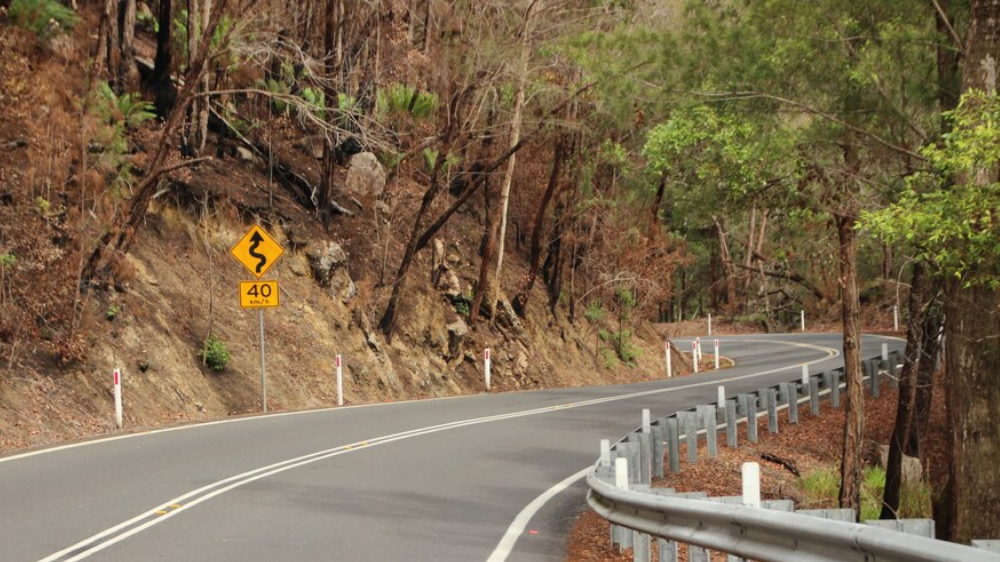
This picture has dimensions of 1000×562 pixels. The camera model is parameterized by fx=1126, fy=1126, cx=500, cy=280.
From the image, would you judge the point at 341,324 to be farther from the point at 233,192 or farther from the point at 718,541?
the point at 718,541

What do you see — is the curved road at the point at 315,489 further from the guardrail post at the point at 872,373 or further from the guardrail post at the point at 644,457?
the guardrail post at the point at 872,373

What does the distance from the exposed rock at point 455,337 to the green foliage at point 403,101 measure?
6.50 metres

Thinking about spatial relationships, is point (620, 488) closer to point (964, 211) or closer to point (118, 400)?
point (964, 211)

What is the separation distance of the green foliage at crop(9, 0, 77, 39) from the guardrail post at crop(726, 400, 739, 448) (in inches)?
571

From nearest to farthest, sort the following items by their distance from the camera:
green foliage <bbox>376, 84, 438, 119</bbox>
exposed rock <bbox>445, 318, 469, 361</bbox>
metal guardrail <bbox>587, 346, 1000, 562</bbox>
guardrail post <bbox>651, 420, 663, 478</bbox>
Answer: metal guardrail <bbox>587, 346, 1000, 562</bbox> < guardrail post <bbox>651, 420, 663, 478</bbox> < exposed rock <bbox>445, 318, 469, 361</bbox> < green foliage <bbox>376, 84, 438, 119</bbox>

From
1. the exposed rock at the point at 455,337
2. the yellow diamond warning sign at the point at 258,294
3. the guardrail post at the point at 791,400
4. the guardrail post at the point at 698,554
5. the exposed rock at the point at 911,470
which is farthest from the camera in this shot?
the exposed rock at the point at 455,337

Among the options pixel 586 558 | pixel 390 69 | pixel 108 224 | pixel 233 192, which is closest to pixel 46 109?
pixel 108 224

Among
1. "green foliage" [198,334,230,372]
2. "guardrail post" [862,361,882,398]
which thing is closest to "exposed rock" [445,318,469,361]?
"green foliage" [198,334,230,372]

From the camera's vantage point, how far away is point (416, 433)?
17.5m

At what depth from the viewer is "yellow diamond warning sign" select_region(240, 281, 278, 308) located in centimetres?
2206

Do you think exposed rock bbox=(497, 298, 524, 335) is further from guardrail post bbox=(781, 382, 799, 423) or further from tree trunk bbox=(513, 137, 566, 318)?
guardrail post bbox=(781, 382, 799, 423)

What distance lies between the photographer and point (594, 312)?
1588 inches

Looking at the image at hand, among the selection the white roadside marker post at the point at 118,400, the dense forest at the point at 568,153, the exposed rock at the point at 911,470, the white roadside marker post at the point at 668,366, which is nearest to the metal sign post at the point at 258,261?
the dense forest at the point at 568,153

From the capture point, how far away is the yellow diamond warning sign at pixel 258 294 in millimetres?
22062
